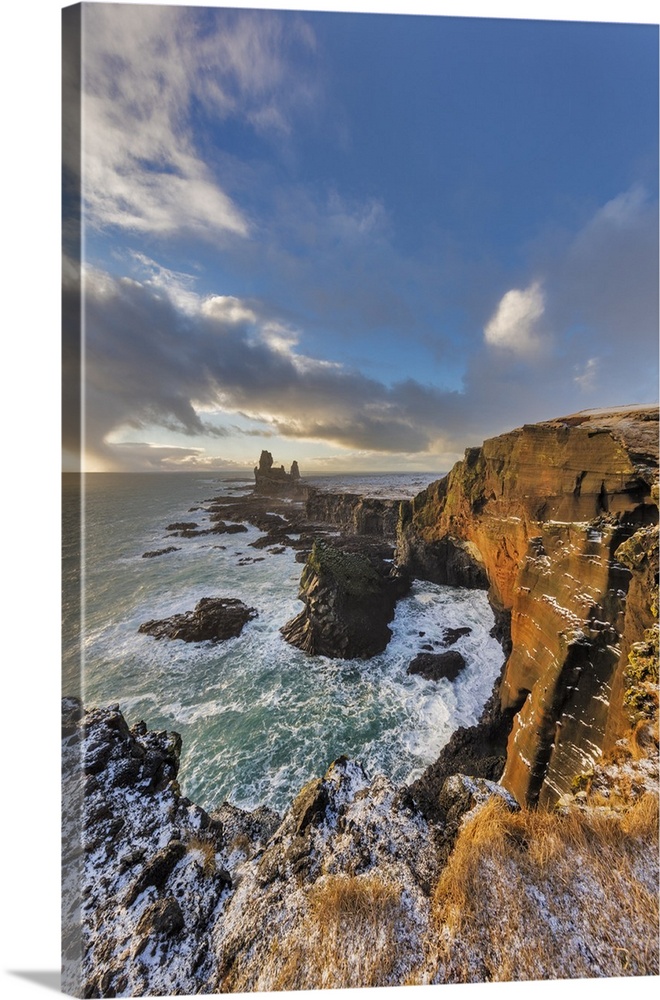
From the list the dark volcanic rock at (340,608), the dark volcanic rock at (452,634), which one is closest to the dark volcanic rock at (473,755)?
the dark volcanic rock at (452,634)

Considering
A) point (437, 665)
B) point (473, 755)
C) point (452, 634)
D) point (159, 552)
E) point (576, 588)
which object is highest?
point (576, 588)

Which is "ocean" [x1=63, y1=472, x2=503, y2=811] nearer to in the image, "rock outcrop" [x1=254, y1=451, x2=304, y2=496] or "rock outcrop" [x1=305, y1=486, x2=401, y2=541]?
"rock outcrop" [x1=254, y1=451, x2=304, y2=496]

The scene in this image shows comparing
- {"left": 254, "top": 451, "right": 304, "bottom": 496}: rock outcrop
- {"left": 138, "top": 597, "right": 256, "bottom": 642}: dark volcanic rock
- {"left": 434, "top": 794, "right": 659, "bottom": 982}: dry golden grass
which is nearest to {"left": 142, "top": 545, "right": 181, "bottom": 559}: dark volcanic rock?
{"left": 138, "top": 597, "right": 256, "bottom": 642}: dark volcanic rock

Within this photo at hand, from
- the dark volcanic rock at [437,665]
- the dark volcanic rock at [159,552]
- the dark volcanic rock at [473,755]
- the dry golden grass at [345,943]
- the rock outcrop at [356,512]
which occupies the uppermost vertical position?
the rock outcrop at [356,512]

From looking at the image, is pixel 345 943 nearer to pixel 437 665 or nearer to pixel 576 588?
pixel 576 588

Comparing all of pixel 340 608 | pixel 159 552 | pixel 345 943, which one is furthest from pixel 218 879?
pixel 159 552

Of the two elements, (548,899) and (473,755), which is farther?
(473,755)

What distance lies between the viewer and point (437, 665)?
762cm

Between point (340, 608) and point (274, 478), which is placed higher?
point (274, 478)

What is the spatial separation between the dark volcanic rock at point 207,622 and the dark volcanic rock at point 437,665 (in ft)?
16.0

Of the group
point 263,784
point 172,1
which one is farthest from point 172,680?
point 172,1

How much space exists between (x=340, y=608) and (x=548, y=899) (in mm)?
6157

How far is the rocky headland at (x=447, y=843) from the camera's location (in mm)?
2611

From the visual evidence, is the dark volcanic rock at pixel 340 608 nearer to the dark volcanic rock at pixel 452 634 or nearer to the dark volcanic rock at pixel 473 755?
the dark volcanic rock at pixel 452 634
